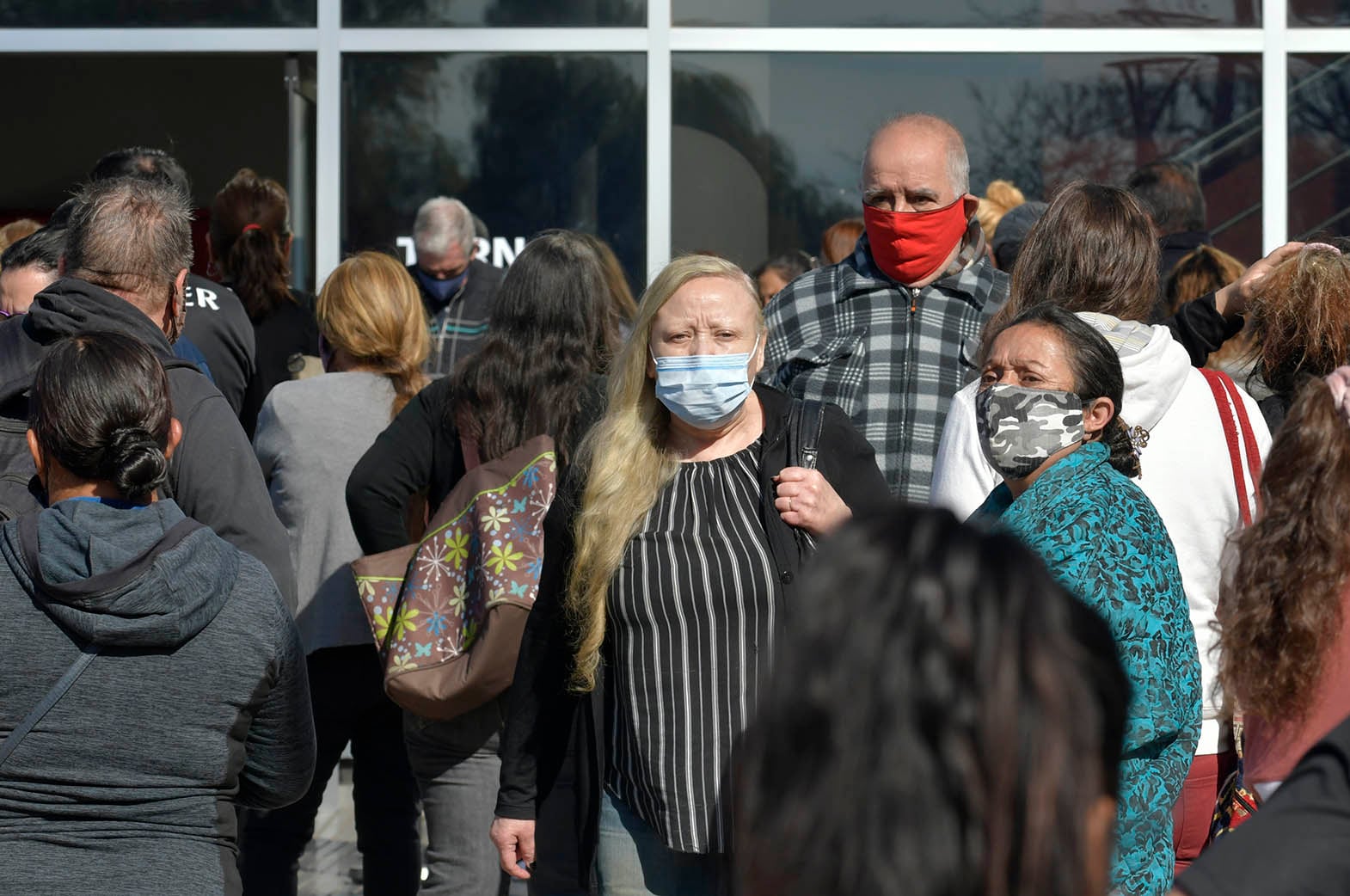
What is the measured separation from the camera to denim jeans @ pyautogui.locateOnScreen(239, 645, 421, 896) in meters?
4.54

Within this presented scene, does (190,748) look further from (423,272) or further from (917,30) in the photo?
(917,30)

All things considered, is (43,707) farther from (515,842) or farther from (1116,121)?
(1116,121)

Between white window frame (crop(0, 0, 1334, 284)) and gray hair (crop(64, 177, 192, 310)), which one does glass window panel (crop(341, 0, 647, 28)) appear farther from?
gray hair (crop(64, 177, 192, 310))

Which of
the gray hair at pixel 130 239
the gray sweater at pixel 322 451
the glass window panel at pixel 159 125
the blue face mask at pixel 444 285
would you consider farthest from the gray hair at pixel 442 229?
the glass window panel at pixel 159 125

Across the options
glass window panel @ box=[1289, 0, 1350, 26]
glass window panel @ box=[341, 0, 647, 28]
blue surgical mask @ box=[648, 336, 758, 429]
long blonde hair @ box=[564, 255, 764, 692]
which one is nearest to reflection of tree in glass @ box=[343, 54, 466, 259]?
glass window panel @ box=[341, 0, 647, 28]

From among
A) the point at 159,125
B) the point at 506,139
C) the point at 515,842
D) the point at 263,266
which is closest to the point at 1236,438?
the point at 515,842

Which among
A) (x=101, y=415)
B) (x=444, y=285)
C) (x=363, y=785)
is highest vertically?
(x=444, y=285)

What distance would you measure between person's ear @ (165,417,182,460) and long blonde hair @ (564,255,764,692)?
2.61 feet

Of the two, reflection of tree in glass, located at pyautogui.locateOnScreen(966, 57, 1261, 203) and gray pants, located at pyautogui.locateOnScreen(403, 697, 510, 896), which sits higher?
reflection of tree in glass, located at pyautogui.locateOnScreen(966, 57, 1261, 203)

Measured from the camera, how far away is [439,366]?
20.4 feet

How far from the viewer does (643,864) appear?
10.5 ft

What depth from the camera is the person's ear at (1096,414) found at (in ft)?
9.62

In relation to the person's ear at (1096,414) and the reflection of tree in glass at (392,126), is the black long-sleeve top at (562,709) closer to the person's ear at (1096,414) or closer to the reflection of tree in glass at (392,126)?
the person's ear at (1096,414)

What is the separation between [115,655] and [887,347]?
84.1 inches
